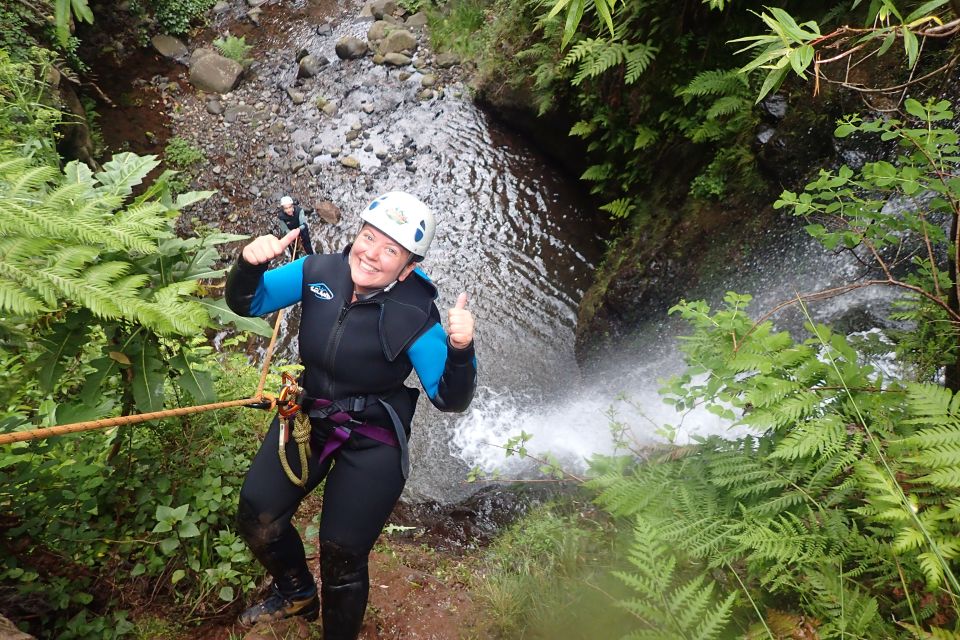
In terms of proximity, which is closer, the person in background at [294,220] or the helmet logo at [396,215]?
the helmet logo at [396,215]

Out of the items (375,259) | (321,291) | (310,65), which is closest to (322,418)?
(321,291)

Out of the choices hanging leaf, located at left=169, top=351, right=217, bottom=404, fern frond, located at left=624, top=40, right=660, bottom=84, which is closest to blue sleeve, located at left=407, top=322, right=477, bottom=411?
hanging leaf, located at left=169, top=351, right=217, bottom=404

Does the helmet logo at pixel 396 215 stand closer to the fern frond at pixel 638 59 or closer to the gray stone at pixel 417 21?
the fern frond at pixel 638 59

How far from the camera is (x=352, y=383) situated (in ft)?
9.75

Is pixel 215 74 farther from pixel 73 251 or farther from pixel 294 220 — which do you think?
pixel 73 251

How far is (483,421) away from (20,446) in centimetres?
429

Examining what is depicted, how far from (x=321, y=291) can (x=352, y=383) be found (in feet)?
1.74

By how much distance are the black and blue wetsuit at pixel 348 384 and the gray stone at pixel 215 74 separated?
9473 mm

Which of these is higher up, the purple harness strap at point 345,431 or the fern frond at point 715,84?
the fern frond at point 715,84

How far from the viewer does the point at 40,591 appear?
2752mm

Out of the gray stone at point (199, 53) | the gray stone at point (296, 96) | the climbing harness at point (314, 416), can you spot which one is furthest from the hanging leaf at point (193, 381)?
the gray stone at point (199, 53)

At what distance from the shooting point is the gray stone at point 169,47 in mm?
10961

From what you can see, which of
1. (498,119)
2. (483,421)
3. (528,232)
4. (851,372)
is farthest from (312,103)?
(851,372)

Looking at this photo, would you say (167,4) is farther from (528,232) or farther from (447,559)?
(447,559)
